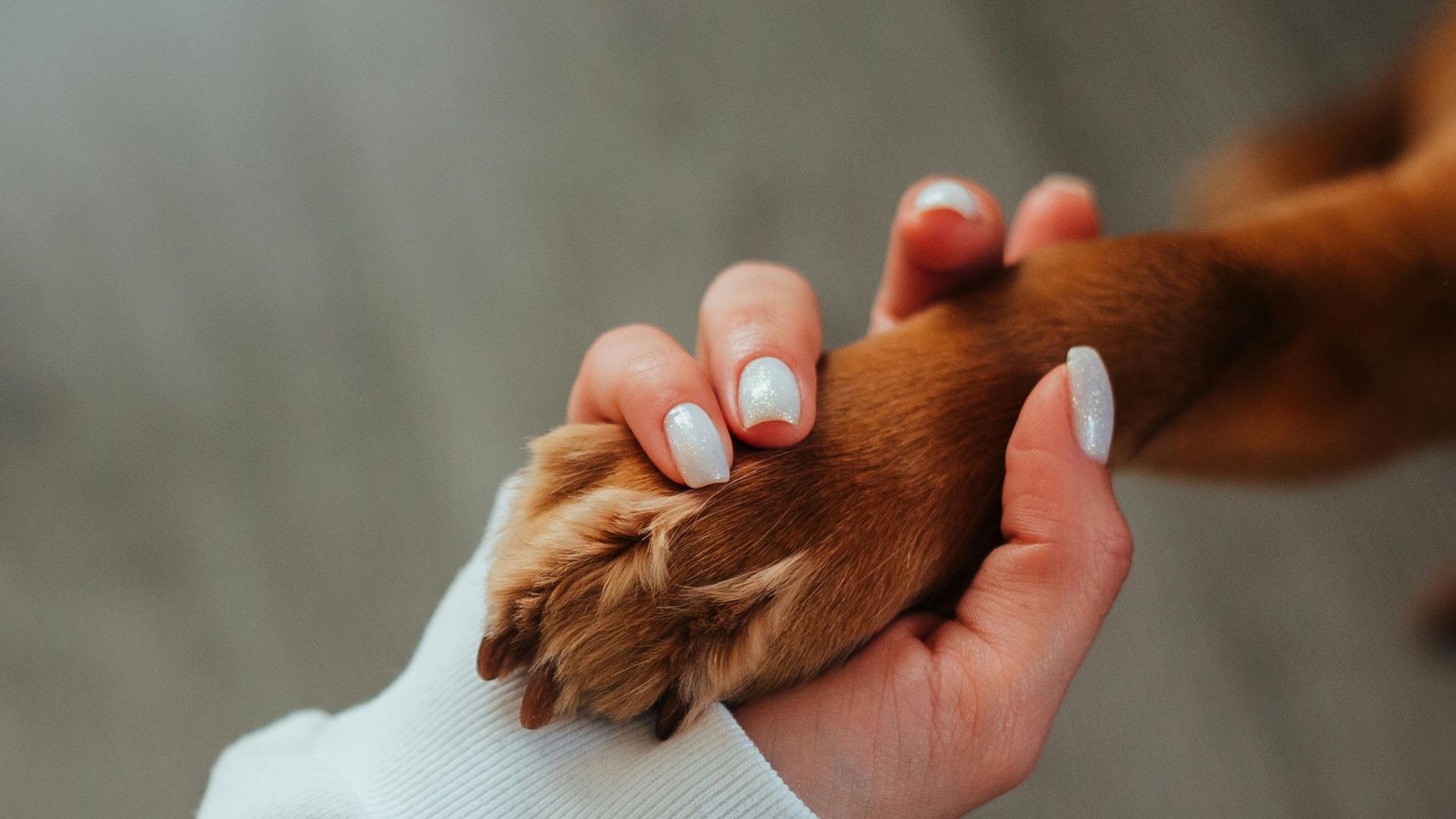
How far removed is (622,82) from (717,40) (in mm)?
168

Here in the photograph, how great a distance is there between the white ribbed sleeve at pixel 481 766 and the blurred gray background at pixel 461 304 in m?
0.63

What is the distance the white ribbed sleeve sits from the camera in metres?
0.66

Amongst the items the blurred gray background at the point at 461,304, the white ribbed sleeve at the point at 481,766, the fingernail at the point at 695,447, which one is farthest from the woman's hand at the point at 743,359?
the blurred gray background at the point at 461,304

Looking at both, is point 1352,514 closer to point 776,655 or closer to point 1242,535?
point 1242,535

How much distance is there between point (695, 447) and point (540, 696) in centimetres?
19

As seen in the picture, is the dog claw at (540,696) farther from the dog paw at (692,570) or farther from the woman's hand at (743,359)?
the woman's hand at (743,359)

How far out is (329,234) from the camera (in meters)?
1.55

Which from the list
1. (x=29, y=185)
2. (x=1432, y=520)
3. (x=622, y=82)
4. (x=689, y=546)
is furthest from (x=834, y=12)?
(x=29, y=185)

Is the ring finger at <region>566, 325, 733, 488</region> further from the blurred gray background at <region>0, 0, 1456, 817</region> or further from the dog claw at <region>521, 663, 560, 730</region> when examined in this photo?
the blurred gray background at <region>0, 0, 1456, 817</region>

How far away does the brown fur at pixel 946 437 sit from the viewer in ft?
2.03

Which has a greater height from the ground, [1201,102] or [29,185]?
[29,185]

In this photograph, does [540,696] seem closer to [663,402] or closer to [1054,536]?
[663,402]

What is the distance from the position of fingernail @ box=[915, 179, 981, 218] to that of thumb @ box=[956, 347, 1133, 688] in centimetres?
18

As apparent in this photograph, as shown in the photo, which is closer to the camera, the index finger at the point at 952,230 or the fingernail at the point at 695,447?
the fingernail at the point at 695,447
